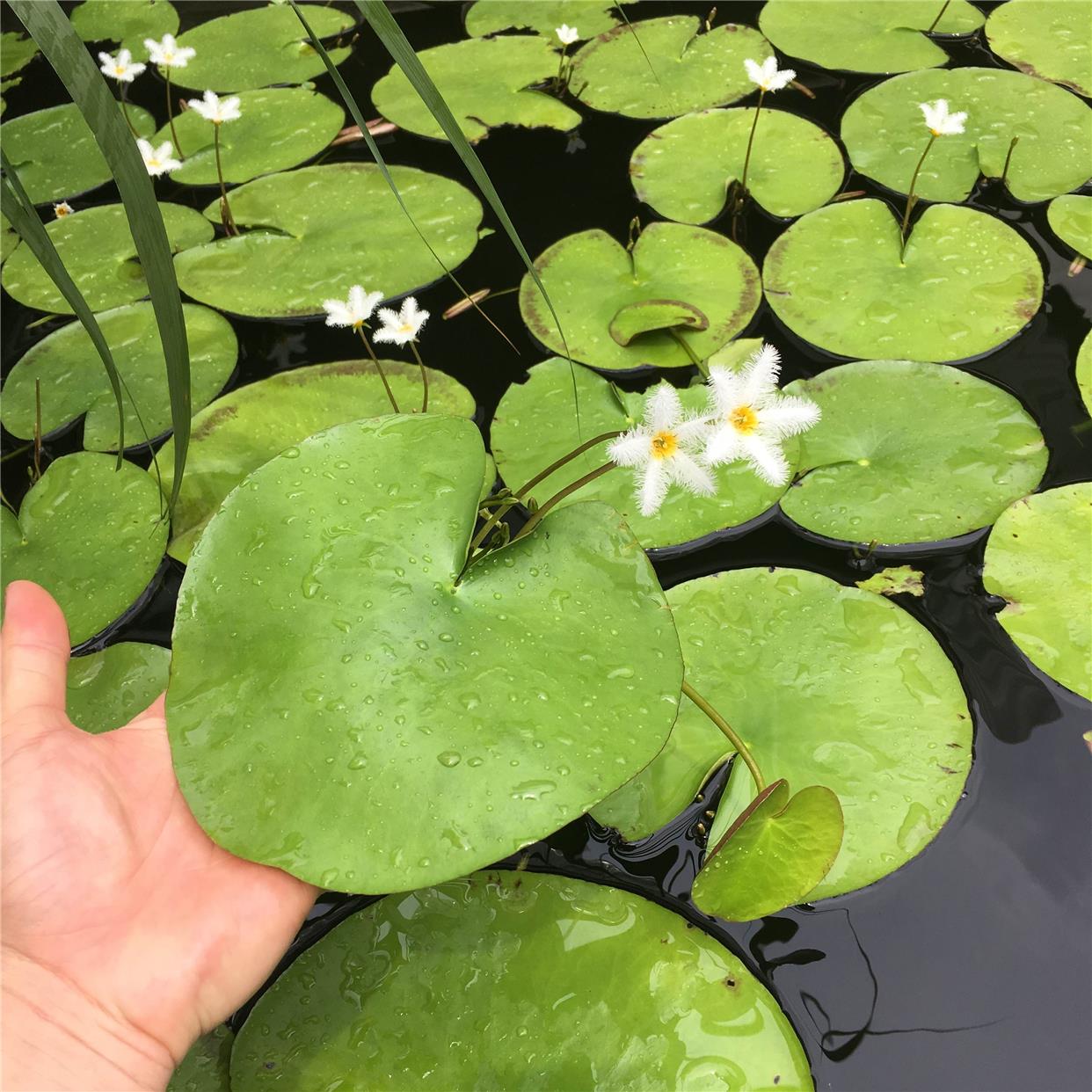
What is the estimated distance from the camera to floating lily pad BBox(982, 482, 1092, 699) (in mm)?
1472

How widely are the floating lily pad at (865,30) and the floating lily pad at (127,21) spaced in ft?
7.43

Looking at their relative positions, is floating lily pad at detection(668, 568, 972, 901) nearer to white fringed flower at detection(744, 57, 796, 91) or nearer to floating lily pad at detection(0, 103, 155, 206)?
white fringed flower at detection(744, 57, 796, 91)

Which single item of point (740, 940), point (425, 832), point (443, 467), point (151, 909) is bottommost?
point (740, 940)

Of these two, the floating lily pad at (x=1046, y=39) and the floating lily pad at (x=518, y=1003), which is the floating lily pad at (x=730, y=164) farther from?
the floating lily pad at (x=518, y=1003)

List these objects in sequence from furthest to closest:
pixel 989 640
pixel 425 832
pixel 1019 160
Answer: pixel 1019 160, pixel 989 640, pixel 425 832

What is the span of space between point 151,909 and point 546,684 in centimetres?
63

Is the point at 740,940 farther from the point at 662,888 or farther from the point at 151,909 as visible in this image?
the point at 151,909

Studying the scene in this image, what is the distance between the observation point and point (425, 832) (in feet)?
3.34

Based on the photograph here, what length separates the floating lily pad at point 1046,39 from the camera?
2.55 meters

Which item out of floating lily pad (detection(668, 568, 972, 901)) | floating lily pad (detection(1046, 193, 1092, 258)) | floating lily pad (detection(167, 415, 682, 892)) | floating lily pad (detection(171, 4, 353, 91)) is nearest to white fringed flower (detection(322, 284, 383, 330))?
floating lily pad (detection(167, 415, 682, 892))

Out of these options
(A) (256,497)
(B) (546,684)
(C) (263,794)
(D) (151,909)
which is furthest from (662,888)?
(A) (256,497)

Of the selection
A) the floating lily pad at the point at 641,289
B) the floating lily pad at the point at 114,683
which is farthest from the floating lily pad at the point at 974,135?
the floating lily pad at the point at 114,683

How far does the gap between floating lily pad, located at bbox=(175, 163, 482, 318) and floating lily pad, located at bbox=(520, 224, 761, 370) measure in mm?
309

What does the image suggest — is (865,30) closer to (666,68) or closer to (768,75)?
(666,68)
